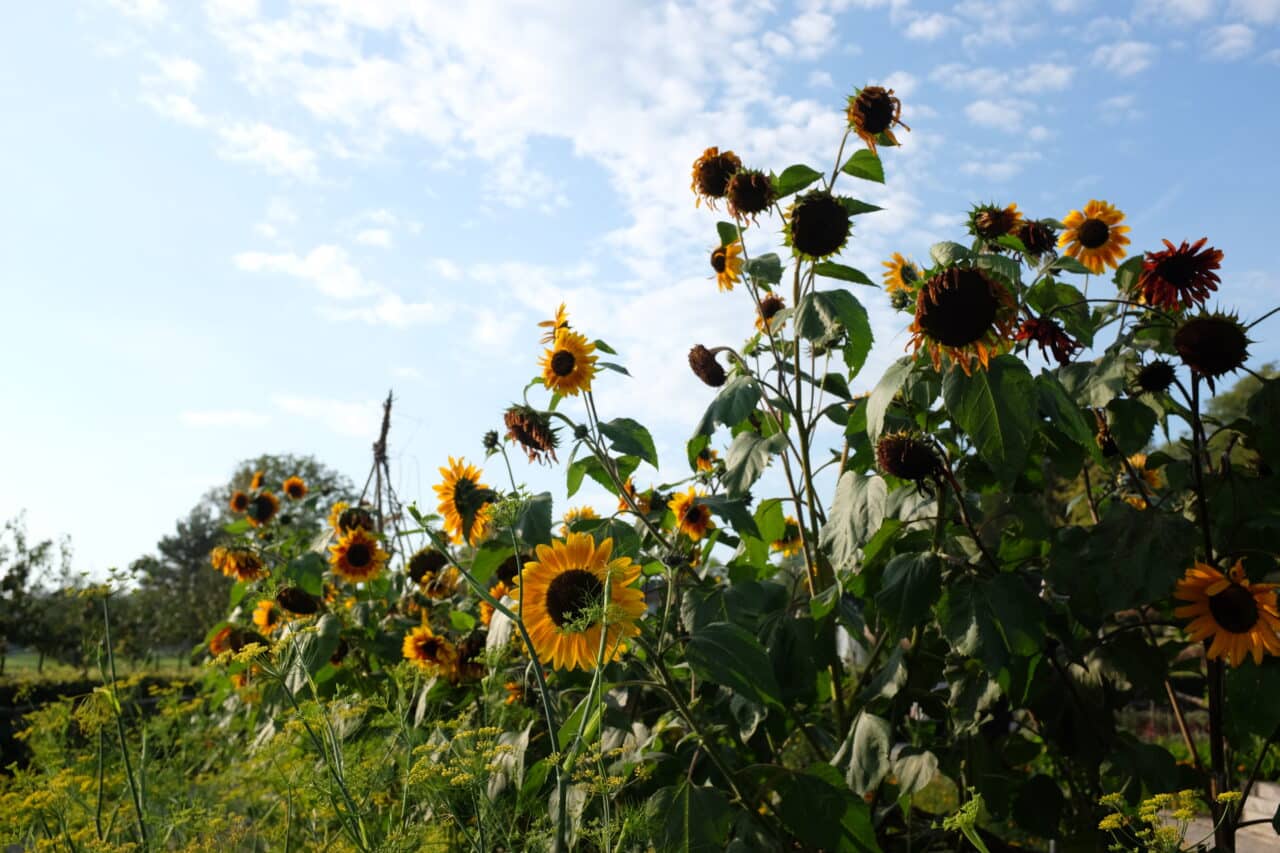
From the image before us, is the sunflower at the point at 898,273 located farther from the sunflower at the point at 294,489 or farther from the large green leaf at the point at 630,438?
the sunflower at the point at 294,489

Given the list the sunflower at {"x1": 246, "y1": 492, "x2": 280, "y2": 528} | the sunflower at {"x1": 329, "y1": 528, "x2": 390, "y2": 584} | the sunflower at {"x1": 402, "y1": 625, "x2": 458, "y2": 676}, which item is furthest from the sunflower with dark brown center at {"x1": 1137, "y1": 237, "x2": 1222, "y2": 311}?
the sunflower at {"x1": 246, "y1": 492, "x2": 280, "y2": 528}

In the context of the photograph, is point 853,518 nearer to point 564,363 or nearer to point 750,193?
point 750,193

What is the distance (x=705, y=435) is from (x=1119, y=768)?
138 cm

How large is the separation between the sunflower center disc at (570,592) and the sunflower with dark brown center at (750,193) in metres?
1.39

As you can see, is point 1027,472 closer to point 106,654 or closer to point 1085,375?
point 1085,375

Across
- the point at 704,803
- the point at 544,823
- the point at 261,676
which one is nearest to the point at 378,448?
the point at 261,676

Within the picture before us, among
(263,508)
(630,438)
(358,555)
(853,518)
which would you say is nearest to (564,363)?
(630,438)

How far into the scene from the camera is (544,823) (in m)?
2.30

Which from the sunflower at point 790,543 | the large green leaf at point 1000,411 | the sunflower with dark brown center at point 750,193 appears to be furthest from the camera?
the sunflower at point 790,543

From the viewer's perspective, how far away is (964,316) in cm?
210

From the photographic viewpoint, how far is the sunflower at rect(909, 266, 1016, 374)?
2094 mm

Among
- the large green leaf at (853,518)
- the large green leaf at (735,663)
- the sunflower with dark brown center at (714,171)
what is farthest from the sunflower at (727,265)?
the large green leaf at (735,663)

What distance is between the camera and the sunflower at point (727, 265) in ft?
10.9

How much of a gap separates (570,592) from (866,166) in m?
1.52
